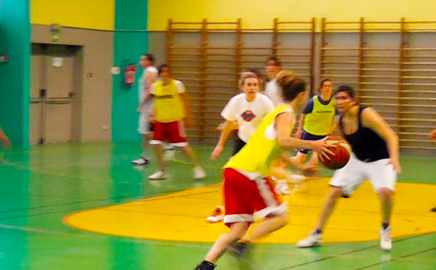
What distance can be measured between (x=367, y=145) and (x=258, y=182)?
2.11 m

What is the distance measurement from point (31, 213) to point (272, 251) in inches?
137

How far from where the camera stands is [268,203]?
6.24 meters

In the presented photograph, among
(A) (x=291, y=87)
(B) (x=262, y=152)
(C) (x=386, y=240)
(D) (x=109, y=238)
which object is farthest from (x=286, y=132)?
(D) (x=109, y=238)

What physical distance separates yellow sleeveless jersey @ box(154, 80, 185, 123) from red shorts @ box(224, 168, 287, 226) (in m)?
6.96

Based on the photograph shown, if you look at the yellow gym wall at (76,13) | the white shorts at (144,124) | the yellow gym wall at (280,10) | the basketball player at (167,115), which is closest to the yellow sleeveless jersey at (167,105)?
the basketball player at (167,115)

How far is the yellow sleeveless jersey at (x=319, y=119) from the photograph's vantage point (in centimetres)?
1209

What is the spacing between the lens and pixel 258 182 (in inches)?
243

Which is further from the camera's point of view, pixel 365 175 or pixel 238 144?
pixel 238 144

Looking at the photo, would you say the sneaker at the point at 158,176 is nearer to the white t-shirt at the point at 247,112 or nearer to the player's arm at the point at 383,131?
the white t-shirt at the point at 247,112

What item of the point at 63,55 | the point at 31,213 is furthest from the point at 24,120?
the point at 31,213

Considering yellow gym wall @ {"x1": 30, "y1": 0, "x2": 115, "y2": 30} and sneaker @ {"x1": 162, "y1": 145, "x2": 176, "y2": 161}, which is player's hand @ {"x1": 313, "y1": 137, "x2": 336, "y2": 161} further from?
yellow gym wall @ {"x1": 30, "y1": 0, "x2": 115, "y2": 30}

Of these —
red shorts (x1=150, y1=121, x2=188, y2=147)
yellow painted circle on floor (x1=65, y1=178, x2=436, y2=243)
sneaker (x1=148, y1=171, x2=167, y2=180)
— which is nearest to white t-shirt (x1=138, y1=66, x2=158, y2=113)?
red shorts (x1=150, y1=121, x2=188, y2=147)

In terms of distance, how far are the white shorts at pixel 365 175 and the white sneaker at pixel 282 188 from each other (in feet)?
12.7

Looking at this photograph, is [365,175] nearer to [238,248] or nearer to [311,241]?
[311,241]
